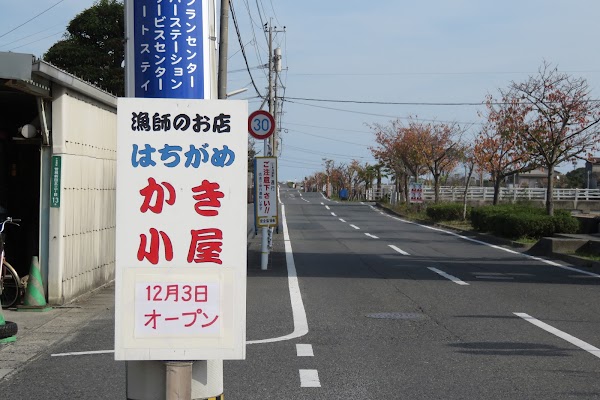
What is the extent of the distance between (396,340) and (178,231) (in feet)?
17.7

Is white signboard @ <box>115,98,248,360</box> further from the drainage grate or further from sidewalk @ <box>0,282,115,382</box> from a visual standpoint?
the drainage grate

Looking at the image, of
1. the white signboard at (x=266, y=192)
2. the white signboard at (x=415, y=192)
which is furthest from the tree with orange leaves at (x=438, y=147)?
the white signboard at (x=266, y=192)

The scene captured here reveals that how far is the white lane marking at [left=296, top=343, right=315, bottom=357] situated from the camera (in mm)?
7426

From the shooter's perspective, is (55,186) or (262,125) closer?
(55,186)

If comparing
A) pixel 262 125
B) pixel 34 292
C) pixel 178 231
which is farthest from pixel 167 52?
pixel 262 125

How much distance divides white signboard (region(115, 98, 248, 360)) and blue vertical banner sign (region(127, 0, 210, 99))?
1.37ft

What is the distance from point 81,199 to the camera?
37.0 feet

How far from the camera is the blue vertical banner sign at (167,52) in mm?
→ 3637

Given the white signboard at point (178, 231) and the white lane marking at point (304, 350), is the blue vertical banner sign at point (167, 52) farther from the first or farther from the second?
the white lane marking at point (304, 350)

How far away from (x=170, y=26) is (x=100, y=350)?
195 inches

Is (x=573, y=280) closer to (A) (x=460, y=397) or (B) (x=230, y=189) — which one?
(A) (x=460, y=397)

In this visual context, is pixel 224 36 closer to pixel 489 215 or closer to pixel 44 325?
pixel 44 325

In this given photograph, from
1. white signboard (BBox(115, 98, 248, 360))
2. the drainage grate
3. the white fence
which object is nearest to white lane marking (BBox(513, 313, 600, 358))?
the drainage grate

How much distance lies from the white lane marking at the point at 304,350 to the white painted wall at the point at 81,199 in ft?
13.8
